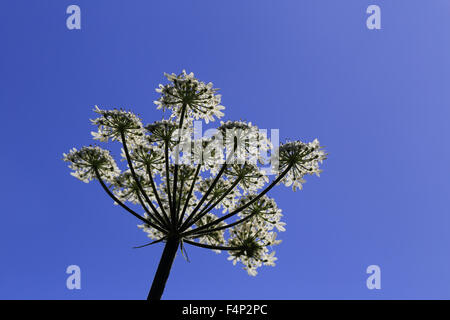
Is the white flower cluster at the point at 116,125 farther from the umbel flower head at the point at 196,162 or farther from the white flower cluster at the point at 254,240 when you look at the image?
the white flower cluster at the point at 254,240

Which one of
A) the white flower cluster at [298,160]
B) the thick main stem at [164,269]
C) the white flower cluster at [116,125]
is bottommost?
the thick main stem at [164,269]

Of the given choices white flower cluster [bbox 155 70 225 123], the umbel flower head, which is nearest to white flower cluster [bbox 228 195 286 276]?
the umbel flower head

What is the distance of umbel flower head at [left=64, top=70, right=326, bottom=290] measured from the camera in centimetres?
1261

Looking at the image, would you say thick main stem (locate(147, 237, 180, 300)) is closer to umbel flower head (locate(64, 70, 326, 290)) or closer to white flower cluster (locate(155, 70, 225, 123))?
umbel flower head (locate(64, 70, 326, 290))

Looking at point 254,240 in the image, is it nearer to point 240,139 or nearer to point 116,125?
point 240,139

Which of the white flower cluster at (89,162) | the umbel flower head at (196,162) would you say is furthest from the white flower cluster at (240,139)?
the white flower cluster at (89,162)

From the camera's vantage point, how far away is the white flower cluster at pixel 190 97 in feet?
44.6

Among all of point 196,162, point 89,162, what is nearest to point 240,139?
point 196,162

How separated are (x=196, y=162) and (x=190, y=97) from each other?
2523mm

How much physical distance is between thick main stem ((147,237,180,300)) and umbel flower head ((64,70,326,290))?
1.9 inches

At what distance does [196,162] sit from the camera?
13.3m

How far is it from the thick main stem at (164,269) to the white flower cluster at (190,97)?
16.4 ft
